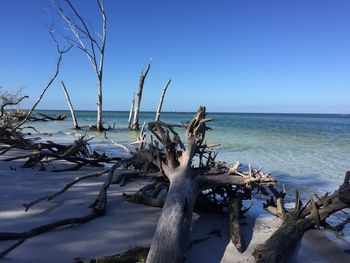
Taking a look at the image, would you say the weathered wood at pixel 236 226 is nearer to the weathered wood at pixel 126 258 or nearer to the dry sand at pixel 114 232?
the dry sand at pixel 114 232

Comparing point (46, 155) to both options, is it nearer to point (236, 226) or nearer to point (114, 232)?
point (114, 232)

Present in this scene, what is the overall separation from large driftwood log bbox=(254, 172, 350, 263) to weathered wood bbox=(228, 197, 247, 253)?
309 mm

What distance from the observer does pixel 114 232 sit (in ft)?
10.8

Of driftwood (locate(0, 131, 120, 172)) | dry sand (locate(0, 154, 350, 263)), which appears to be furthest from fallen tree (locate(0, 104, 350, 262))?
driftwood (locate(0, 131, 120, 172))

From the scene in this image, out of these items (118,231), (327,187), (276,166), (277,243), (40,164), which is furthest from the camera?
(276,166)

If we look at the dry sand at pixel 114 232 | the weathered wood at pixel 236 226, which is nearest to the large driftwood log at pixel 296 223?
the dry sand at pixel 114 232

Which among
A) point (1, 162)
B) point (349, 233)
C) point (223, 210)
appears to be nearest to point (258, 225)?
point (223, 210)

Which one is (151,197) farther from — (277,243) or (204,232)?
(277,243)

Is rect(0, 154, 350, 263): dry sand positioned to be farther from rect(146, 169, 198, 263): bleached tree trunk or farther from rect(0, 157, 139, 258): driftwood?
rect(146, 169, 198, 263): bleached tree trunk

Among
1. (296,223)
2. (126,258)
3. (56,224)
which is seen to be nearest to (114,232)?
(56,224)

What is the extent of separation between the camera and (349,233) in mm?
3695

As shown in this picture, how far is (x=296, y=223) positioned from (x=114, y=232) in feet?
5.79

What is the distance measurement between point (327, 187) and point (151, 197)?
3411 millimetres

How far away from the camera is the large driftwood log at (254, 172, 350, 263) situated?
2.65m
